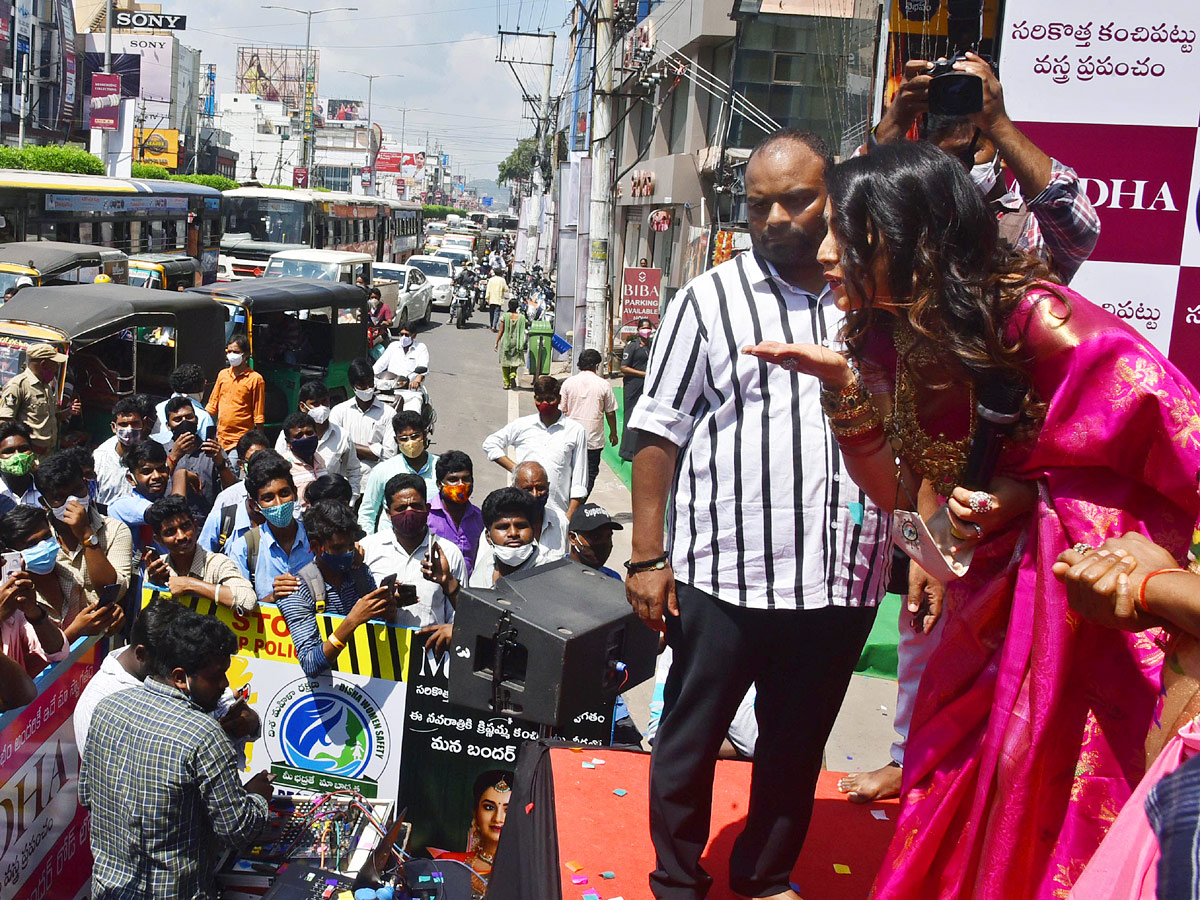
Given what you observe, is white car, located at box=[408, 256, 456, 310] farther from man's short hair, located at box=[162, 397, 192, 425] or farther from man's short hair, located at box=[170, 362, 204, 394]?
man's short hair, located at box=[162, 397, 192, 425]

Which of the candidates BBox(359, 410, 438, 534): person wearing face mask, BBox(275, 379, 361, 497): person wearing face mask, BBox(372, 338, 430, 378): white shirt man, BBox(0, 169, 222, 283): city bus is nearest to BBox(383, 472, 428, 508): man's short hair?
BBox(359, 410, 438, 534): person wearing face mask

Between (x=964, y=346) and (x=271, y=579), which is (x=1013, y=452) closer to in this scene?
(x=964, y=346)

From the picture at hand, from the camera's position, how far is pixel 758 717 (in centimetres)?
259

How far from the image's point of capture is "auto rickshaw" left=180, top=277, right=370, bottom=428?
12727mm

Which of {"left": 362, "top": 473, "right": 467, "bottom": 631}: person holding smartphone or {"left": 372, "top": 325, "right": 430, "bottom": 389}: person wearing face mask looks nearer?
{"left": 362, "top": 473, "right": 467, "bottom": 631}: person holding smartphone

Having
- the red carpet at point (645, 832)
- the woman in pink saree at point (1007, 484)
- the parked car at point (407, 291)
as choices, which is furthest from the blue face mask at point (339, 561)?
the parked car at point (407, 291)

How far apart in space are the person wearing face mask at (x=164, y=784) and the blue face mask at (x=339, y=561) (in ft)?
4.40

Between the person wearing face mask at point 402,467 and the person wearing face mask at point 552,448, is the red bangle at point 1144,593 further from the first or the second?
the person wearing face mask at point 552,448

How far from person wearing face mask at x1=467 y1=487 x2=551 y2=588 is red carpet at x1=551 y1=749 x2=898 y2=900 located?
6.37 feet

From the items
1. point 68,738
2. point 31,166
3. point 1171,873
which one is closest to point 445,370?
point 31,166

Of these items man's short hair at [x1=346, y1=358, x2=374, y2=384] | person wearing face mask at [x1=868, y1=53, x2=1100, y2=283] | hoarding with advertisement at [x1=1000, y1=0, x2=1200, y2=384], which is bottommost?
man's short hair at [x1=346, y1=358, x2=374, y2=384]

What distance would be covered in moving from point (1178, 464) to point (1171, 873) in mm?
876

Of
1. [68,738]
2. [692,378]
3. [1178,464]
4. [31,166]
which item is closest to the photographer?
[1178,464]

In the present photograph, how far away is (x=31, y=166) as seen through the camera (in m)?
29.9
